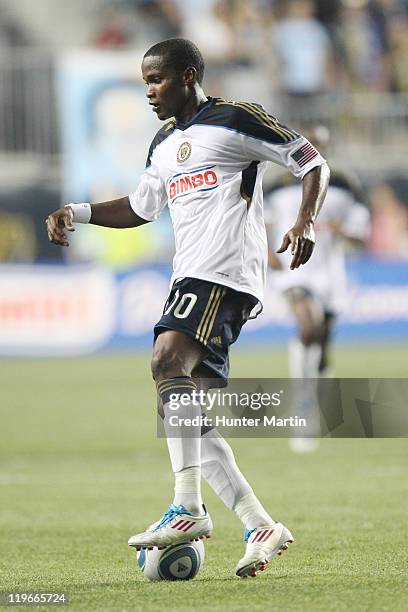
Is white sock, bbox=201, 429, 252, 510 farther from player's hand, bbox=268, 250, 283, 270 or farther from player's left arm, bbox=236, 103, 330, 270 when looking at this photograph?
player's hand, bbox=268, 250, 283, 270

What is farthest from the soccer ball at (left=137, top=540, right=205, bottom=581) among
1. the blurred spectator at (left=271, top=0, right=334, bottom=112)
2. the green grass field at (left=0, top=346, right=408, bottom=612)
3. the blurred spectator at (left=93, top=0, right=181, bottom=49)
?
the blurred spectator at (left=93, top=0, right=181, bottom=49)

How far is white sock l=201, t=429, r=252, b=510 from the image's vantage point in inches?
214

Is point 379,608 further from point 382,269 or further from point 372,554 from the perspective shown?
point 382,269

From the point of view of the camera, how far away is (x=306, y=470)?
9.61m

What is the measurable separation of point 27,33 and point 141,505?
52.2 feet

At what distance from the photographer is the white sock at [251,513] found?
5.38 m

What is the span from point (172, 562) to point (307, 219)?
1.48 meters

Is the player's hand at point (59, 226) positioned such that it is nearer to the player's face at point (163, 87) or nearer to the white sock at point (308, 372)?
the player's face at point (163, 87)

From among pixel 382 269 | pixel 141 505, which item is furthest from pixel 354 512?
pixel 382 269

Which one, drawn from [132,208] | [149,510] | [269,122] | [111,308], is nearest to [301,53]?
[111,308]

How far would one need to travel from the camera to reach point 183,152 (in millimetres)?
5492

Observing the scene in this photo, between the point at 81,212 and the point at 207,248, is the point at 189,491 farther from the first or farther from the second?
the point at 81,212

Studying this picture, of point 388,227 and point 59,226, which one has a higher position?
point 388,227

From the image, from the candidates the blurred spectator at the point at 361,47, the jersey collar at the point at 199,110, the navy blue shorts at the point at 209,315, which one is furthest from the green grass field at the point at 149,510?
the blurred spectator at the point at 361,47
